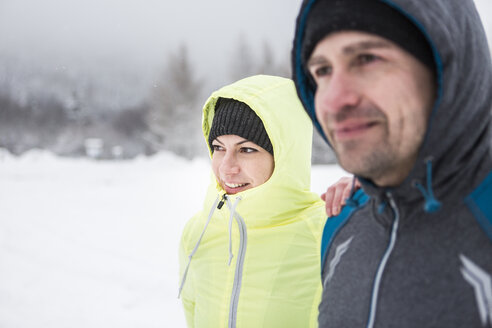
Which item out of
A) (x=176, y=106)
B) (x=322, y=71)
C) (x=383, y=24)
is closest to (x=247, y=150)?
(x=322, y=71)

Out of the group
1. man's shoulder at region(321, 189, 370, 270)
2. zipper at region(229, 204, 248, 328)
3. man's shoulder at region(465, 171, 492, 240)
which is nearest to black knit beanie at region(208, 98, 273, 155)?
zipper at region(229, 204, 248, 328)

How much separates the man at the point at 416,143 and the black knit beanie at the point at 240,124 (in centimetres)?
77

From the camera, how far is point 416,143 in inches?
35.4

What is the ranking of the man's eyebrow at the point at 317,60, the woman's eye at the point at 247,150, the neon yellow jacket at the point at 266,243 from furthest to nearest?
the woman's eye at the point at 247,150 < the neon yellow jacket at the point at 266,243 < the man's eyebrow at the point at 317,60

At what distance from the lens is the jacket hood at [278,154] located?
5.63 ft

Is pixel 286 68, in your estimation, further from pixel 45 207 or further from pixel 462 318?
pixel 462 318

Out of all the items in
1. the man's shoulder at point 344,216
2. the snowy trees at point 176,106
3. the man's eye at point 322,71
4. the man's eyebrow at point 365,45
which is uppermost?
the snowy trees at point 176,106

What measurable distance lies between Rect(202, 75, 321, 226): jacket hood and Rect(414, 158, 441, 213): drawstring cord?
0.87m

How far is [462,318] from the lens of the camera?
787 mm

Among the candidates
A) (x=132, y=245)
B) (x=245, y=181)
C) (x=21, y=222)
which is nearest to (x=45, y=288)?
(x=132, y=245)

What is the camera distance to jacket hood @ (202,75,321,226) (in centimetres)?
172

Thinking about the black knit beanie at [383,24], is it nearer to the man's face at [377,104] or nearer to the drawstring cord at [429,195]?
the man's face at [377,104]

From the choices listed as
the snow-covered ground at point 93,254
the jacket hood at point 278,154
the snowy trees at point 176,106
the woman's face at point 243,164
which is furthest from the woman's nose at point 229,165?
the snowy trees at point 176,106

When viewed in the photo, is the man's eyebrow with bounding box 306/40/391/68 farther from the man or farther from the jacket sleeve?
the jacket sleeve
